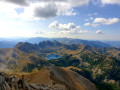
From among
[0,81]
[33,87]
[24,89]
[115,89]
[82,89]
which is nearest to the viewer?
[0,81]

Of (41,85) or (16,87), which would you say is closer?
(16,87)

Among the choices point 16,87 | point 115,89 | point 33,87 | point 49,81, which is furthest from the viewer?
point 115,89

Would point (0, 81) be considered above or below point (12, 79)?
above

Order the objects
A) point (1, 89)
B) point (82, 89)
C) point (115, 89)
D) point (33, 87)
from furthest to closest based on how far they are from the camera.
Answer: point (115, 89)
point (82, 89)
point (33, 87)
point (1, 89)

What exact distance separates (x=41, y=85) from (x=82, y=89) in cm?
4961

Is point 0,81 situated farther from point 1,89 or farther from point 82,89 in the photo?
point 82,89

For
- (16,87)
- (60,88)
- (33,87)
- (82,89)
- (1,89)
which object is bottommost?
(82,89)

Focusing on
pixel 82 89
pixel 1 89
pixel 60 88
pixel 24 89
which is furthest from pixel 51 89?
pixel 82 89

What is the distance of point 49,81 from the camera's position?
71.9m

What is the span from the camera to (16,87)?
48.3 metres

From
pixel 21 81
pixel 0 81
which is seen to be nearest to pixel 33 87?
pixel 21 81

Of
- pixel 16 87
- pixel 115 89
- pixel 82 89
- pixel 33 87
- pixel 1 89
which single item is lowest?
pixel 115 89

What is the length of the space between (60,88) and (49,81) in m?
A: 10.5

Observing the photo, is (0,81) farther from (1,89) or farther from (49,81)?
(49,81)
